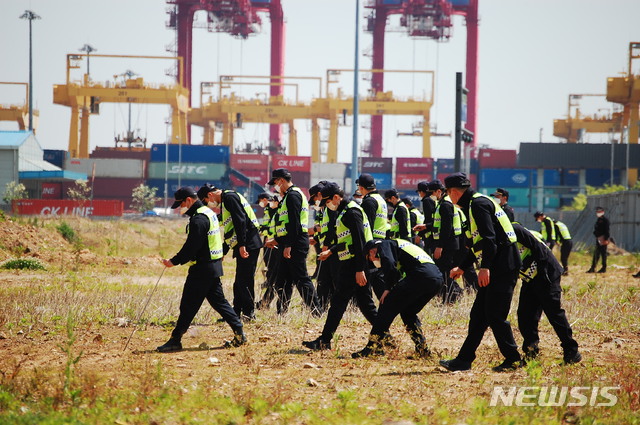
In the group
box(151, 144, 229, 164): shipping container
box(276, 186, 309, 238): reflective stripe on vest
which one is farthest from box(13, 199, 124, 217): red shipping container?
box(151, 144, 229, 164): shipping container

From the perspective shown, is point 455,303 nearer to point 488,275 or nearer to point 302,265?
point 302,265

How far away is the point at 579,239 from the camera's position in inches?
1503

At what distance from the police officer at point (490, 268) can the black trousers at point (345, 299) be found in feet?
4.18

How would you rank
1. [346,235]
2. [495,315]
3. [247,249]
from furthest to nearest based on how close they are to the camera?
[247,249], [346,235], [495,315]

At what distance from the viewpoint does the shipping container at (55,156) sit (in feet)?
264

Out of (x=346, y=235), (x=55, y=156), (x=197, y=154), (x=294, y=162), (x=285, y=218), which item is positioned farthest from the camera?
(x=294, y=162)

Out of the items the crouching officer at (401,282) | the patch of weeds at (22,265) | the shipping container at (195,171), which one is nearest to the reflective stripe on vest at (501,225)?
the crouching officer at (401,282)

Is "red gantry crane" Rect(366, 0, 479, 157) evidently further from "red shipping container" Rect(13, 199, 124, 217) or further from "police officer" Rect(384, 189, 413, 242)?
"police officer" Rect(384, 189, 413, 242)

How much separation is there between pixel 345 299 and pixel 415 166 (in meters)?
74.2

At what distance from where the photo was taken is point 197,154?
79.4 metres

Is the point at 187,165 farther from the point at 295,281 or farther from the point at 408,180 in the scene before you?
the point at 295,281

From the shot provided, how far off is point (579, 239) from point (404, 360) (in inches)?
1246

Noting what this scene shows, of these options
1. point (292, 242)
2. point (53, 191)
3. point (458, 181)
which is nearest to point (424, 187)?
point (292, 242)

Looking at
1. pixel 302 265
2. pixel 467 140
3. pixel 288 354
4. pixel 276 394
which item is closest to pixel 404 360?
pixel 288 354
